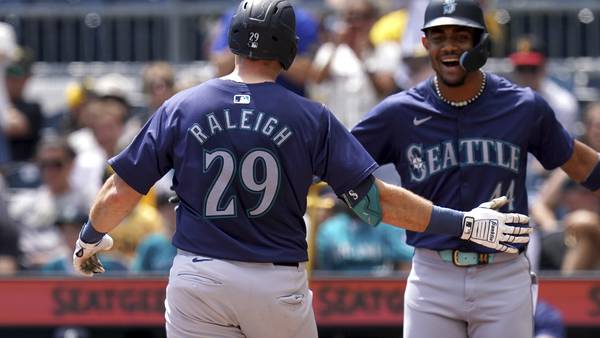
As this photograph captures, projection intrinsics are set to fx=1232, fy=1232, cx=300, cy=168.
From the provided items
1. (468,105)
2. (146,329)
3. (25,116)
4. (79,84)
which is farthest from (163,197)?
(468,105)

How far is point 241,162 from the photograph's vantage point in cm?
459

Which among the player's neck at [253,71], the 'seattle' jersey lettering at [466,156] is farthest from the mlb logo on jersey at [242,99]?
the 'seattle' jersey lettering at [466,156]

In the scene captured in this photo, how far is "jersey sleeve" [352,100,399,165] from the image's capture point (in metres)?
5.51

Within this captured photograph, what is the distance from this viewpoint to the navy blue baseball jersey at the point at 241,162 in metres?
4.61

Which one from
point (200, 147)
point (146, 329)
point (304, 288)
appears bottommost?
point (146, 329)

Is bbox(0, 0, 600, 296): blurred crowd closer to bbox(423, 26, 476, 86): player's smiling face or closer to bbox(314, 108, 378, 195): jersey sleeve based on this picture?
bbox(423, 26, 476, 86): player's smiling face

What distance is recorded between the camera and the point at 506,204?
17.5 ft

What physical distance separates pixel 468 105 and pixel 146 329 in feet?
10.4

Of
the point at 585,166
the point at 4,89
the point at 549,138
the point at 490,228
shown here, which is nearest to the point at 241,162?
the point at 490,228

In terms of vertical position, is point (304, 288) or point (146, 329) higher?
point (304, 288)

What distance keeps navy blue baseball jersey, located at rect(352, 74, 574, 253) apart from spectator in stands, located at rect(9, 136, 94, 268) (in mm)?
4428

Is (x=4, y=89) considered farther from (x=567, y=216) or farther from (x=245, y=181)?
(x=245, y=181)

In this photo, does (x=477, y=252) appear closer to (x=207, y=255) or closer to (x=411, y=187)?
(x=411, y=187)

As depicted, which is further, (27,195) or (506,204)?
(27,195)
